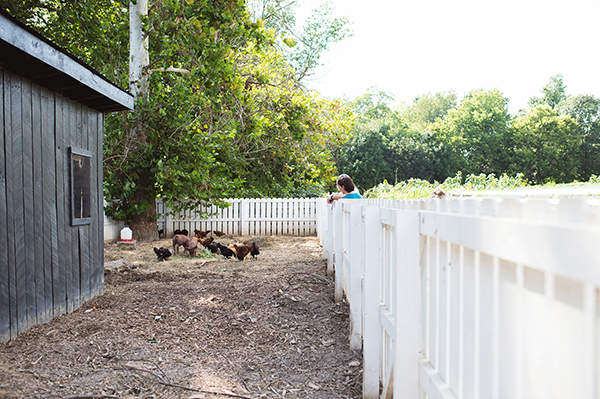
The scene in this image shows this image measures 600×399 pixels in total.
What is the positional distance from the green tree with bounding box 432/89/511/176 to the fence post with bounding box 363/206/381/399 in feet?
143

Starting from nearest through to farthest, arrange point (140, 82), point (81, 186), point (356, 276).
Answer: point (356, 276)
point (81, 186)
point (140, 82)

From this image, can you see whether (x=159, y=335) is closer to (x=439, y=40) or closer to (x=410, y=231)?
(x=410, y=231)

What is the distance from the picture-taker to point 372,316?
2717 mm

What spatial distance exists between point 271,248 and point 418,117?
6423 cm

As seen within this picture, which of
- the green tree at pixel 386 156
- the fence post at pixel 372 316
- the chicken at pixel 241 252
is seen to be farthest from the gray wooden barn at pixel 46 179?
the green tree at pixel 386 156

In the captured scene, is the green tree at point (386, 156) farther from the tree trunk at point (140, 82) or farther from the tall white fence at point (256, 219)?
the tree trunk at point (140, 82)

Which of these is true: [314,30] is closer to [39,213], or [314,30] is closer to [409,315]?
[39,213]

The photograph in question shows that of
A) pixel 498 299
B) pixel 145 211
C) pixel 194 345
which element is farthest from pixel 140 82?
pixel 498 299

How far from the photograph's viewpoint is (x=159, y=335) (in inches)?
155

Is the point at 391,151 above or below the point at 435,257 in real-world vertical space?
above

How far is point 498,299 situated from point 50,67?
14.4 ft

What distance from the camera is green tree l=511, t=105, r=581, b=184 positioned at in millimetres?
45469

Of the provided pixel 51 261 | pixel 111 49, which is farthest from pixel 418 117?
pixel 51 261

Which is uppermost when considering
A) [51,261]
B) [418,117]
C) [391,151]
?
[418,117]
